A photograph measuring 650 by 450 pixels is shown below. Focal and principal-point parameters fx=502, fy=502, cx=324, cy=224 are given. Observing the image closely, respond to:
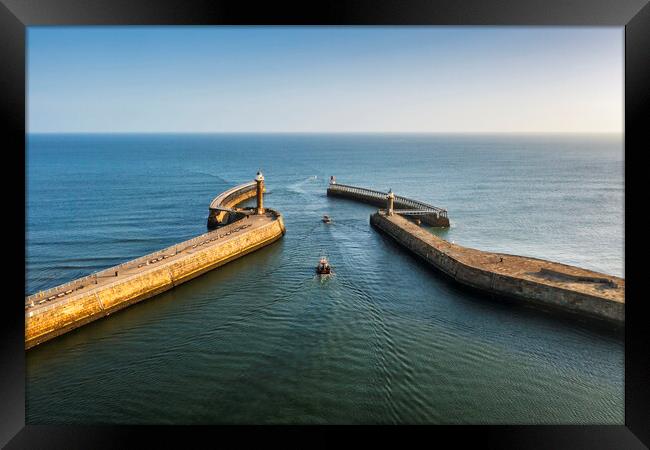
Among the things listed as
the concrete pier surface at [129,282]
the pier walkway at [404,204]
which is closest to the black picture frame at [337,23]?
the concrete pier surface at [129,282]

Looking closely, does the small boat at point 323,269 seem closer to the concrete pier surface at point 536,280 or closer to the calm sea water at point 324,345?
the calm sea water at point 324,345

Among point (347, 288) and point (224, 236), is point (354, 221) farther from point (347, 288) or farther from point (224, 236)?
point (347, 288)

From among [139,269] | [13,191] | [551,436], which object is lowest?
[551,436]

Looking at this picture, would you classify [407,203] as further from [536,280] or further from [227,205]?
[536,280]

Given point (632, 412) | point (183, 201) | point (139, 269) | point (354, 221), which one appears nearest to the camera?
point (632, 412)

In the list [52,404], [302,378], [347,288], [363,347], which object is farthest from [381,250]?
[52,404]

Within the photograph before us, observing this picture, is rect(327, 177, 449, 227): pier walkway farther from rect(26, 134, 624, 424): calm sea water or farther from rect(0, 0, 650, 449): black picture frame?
rect(0, 0, 650, 449): black picture frame
